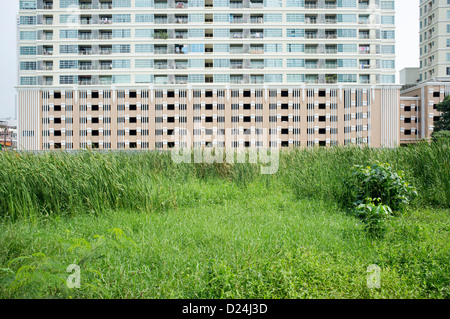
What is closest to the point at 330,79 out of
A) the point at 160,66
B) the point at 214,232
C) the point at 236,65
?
the point at 236,65

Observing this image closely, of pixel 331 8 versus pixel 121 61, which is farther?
pixel 331 8

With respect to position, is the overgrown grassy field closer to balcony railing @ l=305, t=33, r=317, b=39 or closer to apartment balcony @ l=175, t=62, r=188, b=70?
apartment balcony @ l=175, t=62, r=188, b=70

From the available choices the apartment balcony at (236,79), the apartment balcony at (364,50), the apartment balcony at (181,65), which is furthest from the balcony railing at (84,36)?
the apartment balcony at (364,50)

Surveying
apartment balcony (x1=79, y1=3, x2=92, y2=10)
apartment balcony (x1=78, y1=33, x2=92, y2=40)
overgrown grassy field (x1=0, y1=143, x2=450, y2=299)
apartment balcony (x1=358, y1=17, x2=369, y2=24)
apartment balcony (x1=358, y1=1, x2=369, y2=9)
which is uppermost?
apartment balcony (x1=358, y1=1, x2=369, y2=9)

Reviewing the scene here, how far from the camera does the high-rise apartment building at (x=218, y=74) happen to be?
24.8 meters

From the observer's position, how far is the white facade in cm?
2422

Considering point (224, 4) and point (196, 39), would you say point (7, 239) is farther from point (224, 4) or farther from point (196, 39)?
point (224, 4)

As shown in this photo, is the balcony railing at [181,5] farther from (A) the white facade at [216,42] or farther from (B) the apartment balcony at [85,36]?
(B) the apartment balcony at [85,36]

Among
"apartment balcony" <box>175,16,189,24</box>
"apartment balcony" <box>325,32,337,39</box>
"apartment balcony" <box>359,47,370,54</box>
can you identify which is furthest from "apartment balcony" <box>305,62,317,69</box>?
Answer: "apartment balcony" <box>175,16,189,24</box>

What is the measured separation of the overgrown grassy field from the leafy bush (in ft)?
1.07

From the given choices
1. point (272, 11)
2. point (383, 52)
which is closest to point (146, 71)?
point (272, 11)

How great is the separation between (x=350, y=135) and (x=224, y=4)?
17506mm

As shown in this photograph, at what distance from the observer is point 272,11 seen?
1056 inches

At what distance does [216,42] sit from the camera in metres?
28.5
